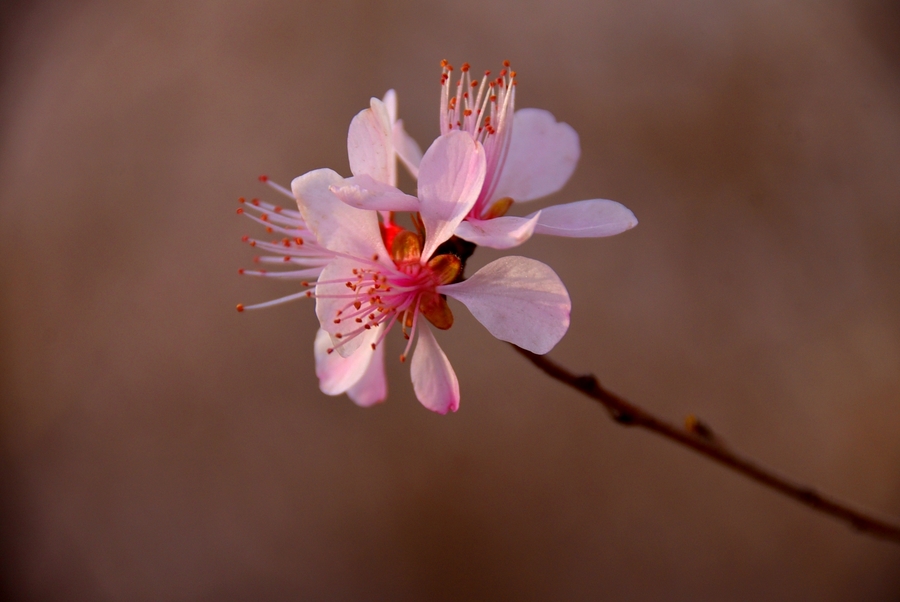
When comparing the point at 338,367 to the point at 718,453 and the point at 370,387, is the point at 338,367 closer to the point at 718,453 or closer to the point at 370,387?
the point at 370,387

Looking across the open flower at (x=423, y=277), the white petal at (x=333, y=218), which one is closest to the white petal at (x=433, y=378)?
the open flower at (x=423, y=277)

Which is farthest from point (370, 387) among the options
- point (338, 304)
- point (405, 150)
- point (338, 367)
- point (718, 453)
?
point (718, 453)

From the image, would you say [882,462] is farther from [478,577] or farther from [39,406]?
[39,406]

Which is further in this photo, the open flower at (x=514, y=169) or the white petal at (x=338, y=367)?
the white petal at (x=338, y=367)

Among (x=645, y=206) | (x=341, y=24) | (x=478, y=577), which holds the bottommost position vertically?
(x=478, y=577)

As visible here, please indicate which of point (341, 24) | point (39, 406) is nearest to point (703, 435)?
point (341, 24)

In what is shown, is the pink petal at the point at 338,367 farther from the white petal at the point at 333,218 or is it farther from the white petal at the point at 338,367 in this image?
the white petal at the point at 333,218

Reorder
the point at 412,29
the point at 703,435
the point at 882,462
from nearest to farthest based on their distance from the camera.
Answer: the point at 703,435 < the point at 882,462 < the point at 412,29

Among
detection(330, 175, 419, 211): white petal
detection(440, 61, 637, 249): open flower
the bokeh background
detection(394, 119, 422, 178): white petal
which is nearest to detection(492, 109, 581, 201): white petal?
detection(440, 61, 637, 249): open flower
